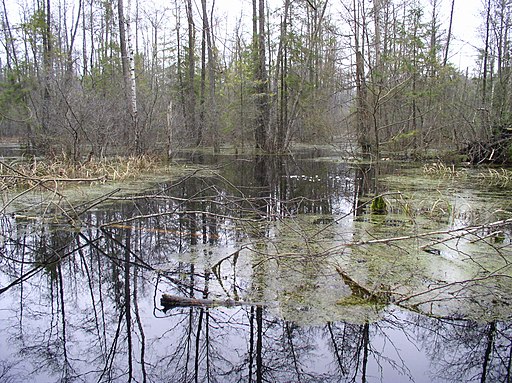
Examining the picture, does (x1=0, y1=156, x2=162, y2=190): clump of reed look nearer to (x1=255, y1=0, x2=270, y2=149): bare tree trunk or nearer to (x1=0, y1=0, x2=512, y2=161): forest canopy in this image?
(x1=0, y1=0, x2=512, y2=161): forest canopy

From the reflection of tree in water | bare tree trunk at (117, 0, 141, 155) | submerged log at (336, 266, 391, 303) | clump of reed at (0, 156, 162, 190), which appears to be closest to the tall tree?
bare tree trunk at (117, 0, 141, 155)

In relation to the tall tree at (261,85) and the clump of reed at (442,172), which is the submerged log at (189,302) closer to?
the clump of reed at (442,172)

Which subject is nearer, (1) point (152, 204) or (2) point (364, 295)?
(2) point (364, 295)

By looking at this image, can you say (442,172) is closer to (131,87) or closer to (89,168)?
(131,87)

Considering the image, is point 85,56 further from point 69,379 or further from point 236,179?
point 69,379

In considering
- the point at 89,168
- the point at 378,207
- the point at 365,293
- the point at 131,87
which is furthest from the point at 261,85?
the point at 365,293

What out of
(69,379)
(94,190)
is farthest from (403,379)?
(94,190)

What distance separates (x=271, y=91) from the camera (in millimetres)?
18688

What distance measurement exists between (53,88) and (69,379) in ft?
34.4

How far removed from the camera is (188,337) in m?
2.77

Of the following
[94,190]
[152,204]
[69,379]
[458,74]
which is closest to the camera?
[69,379]

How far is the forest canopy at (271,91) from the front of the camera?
1048cm

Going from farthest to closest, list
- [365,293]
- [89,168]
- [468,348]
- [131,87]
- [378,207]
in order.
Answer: [131,87], [89,168], [378,207], [365,293], [468,348]

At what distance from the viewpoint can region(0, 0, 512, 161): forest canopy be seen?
34.4 ft
